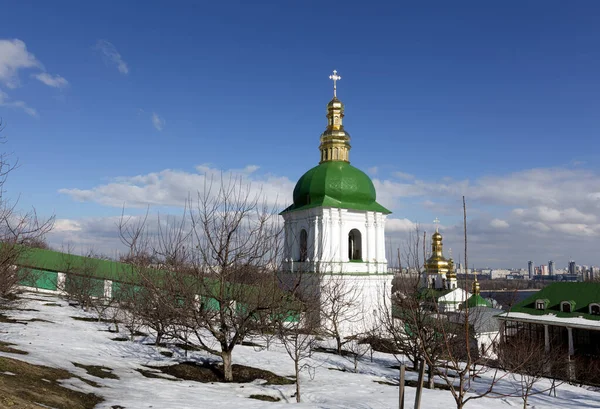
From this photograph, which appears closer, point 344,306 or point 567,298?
point 344,306

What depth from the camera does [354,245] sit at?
2920 centimetres

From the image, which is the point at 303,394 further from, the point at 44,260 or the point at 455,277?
the point at 455,277

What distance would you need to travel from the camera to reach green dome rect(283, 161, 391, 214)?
27.7 m

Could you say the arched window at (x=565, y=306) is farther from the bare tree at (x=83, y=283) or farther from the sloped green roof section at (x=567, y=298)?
the bare tree at (x=83, y=283)

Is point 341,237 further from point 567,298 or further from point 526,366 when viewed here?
point 567,298

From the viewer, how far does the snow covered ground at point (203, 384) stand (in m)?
9.95

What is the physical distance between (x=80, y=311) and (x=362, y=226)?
1691 centimetres

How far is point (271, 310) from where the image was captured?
1209cm

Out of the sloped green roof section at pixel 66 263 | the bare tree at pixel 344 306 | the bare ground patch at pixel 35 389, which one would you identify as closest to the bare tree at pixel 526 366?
the bare tree at pixel 344 306

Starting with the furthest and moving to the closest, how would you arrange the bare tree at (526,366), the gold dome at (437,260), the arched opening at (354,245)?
1. the gold dome at (437,260)
2. the arched opening at (354,245)
3. the bare tree at (526,366)

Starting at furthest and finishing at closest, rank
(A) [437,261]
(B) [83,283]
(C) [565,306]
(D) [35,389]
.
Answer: (A) [437,261] → (C) [565,306] → (B) [83,283] → (D) [35,389]

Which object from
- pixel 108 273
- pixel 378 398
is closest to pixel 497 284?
pixel 108 273

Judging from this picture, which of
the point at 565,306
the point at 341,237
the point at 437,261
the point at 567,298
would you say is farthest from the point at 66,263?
the point at 437,261

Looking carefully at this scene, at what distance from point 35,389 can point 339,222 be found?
67.8 feet
